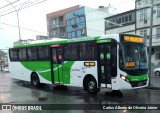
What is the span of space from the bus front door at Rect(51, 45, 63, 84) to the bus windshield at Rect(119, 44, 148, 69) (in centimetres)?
508

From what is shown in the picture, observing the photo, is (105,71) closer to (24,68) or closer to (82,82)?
(82,82)

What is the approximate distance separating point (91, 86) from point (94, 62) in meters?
1.40

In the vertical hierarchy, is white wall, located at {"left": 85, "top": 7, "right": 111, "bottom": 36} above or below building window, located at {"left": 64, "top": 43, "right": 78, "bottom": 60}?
above

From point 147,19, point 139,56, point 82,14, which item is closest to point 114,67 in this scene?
point 139,56

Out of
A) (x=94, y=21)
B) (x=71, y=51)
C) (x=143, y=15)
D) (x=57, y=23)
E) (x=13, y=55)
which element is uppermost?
(x=57, y=23)

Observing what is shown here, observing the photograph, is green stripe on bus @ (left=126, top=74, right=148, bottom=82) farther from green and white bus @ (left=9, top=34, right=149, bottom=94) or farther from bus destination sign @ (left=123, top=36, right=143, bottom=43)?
bus destination sign @ (left=123, top=36, right=143, bottom=43)

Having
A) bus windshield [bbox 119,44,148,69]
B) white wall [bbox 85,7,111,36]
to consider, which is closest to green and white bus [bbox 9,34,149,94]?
bus windshield [bbox 119,44,148,69]

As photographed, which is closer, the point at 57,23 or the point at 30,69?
the point at 30,69

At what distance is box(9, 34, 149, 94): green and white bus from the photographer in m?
13.3

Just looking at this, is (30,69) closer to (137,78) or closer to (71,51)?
(71,51)

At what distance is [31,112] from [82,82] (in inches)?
226

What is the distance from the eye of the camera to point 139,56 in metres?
13.8

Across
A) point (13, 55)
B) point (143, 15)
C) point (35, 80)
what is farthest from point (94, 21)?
point (35, 80)

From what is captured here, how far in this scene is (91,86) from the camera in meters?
14.8
